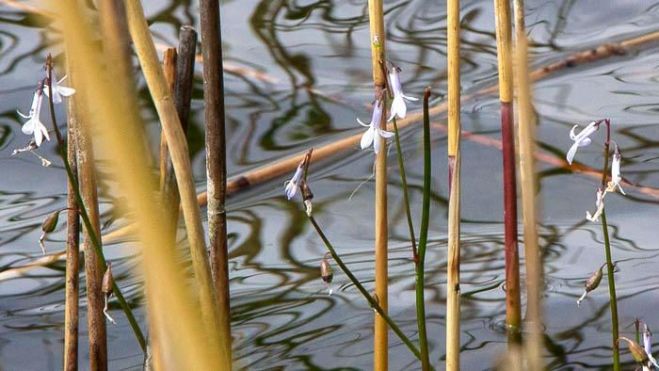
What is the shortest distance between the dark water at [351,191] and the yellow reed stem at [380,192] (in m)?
0.27

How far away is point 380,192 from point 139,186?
21.6 inches

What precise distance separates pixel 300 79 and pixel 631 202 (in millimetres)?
729

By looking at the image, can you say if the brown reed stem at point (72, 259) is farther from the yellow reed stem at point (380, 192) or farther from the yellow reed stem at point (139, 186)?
the yellow reed stem at point (139, 186)

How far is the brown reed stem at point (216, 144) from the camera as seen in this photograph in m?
→ 0.75

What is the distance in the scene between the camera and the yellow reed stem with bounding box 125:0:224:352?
0.58 m

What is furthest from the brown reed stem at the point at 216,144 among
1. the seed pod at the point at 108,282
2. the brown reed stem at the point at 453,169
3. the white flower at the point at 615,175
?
the white flower at the point at 615,175

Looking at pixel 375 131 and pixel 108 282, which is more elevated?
pixel 375 131

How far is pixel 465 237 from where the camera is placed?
149 cm

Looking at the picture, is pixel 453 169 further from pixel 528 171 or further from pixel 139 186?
pixel 139 186

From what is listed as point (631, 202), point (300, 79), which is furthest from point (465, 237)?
point (300, 79)

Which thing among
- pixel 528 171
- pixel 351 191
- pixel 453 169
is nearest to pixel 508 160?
pixel 528 171

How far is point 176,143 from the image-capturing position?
23.5 inches

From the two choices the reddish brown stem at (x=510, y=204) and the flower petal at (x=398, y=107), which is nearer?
the flower petal at (x=398, y=107)

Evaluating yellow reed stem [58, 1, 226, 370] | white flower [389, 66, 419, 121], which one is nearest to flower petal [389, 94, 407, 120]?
white flower [389, 66, 419, 121]
